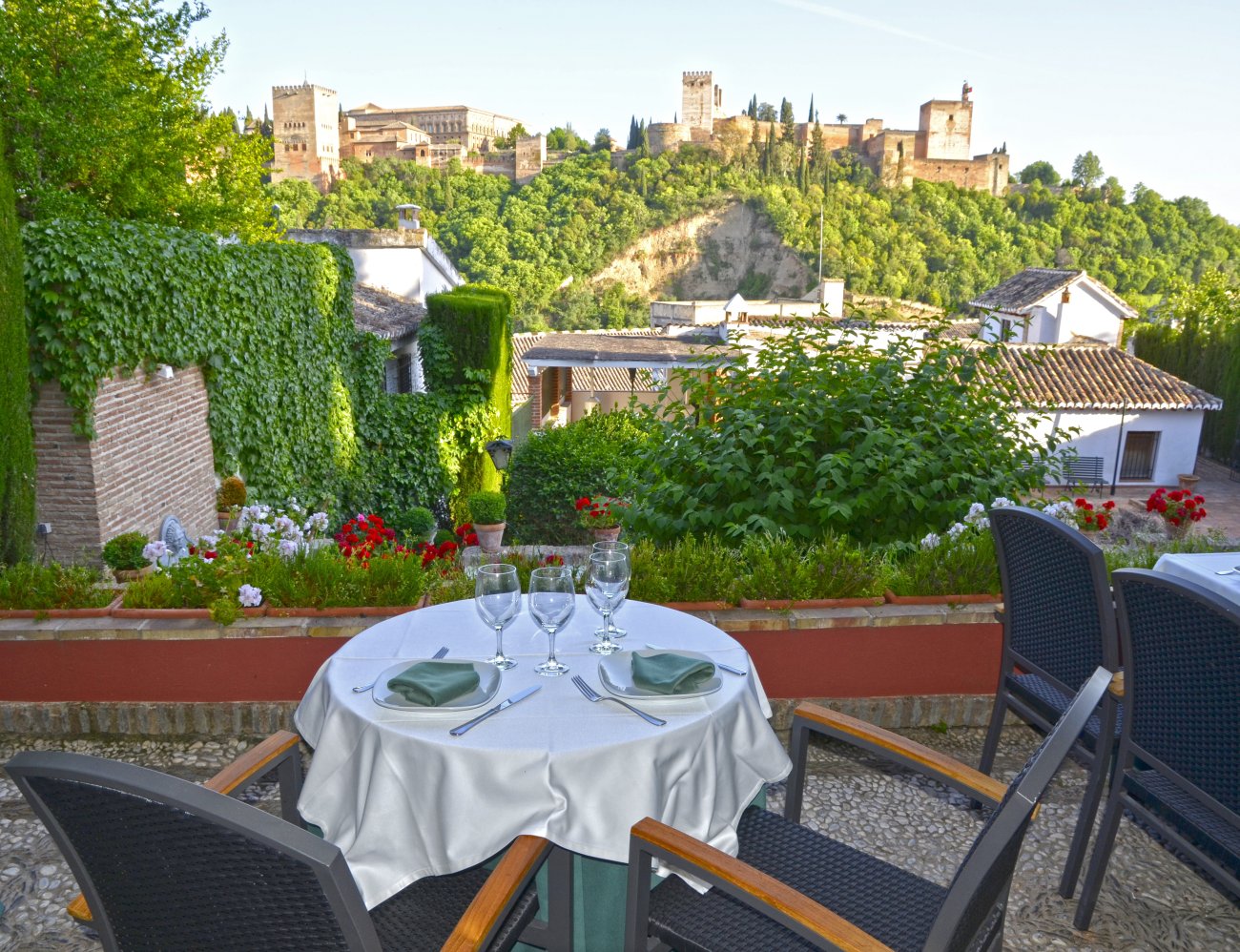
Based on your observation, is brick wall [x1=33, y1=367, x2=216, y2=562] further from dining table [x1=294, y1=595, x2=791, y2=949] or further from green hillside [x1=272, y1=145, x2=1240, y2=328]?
green hillside [x1=272, y1=145, x2=1240, y2=328]

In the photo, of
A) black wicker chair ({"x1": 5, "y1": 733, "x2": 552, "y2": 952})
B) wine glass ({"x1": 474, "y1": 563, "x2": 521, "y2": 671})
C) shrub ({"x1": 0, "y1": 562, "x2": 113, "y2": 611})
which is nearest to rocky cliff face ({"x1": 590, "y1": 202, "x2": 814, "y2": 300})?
shrub ({"x1": 0, "y1": 562, "x2": 113, "y2": 611})

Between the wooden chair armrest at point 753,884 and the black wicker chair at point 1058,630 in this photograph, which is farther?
the black wicker chair at point 1058,630

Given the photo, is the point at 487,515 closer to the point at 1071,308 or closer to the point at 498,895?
the point at 498,895

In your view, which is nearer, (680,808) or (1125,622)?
(680,808)

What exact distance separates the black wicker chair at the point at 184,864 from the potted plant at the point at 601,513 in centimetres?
299

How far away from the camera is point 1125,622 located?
7.19ft

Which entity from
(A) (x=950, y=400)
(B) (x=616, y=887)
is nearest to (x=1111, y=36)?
(A) (x=950, y=400)

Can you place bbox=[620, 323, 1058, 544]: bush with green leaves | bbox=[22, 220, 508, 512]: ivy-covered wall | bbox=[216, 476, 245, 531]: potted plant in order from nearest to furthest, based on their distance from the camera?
bbox=[620, 323, 1058, 544]: bush with green leaves
bbox=[22, 220, 508, 512]: ivy-covered wall
bbox=[216, 476, 245, 531]: potted plant

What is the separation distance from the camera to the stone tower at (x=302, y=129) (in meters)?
68.6

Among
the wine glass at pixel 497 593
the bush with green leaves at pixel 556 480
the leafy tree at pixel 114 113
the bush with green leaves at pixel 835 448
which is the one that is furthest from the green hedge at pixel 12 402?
the leafy tree at pixel 114 113

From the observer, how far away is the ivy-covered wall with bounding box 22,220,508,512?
18.6ft

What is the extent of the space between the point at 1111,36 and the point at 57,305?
2043cm

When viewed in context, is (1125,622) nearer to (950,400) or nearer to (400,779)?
(400,779)

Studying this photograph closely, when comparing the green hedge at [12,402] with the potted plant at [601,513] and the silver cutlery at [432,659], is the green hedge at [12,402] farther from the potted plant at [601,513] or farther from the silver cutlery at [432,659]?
the silver cutlery at [432,659]
